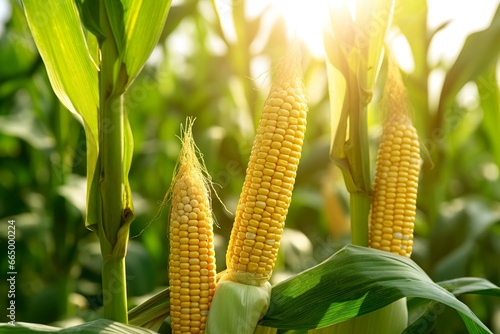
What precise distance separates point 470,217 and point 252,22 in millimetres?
1784

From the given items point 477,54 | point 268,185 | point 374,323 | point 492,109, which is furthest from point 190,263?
point 492,109

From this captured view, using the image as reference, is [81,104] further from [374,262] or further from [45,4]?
[374,262]

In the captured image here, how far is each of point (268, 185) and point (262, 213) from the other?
67mm

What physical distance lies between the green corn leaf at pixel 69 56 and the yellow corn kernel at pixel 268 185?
383mm

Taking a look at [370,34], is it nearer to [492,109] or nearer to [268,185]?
[268,185]

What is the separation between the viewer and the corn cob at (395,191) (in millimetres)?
1726

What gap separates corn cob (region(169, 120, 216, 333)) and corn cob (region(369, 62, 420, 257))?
19.5 inches

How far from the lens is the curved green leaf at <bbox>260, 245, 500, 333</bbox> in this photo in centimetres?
144

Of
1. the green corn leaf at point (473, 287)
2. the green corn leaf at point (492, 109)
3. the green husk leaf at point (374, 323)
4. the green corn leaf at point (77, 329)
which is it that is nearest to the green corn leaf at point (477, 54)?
the green corn leaf at point (492, 109)

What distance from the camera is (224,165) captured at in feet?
14.1

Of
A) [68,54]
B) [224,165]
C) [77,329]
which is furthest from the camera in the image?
[224,165]

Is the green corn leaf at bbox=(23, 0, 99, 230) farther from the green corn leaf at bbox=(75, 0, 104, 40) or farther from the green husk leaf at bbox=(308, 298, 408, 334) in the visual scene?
the green husk leaf at bbox=(308, 298, 408, 334)

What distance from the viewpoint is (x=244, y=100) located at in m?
4.22

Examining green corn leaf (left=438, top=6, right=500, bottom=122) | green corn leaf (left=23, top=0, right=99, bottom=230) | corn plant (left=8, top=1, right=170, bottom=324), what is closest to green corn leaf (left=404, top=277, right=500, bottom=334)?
corn plant (left=8, top=1, right=170, bottom=324)
